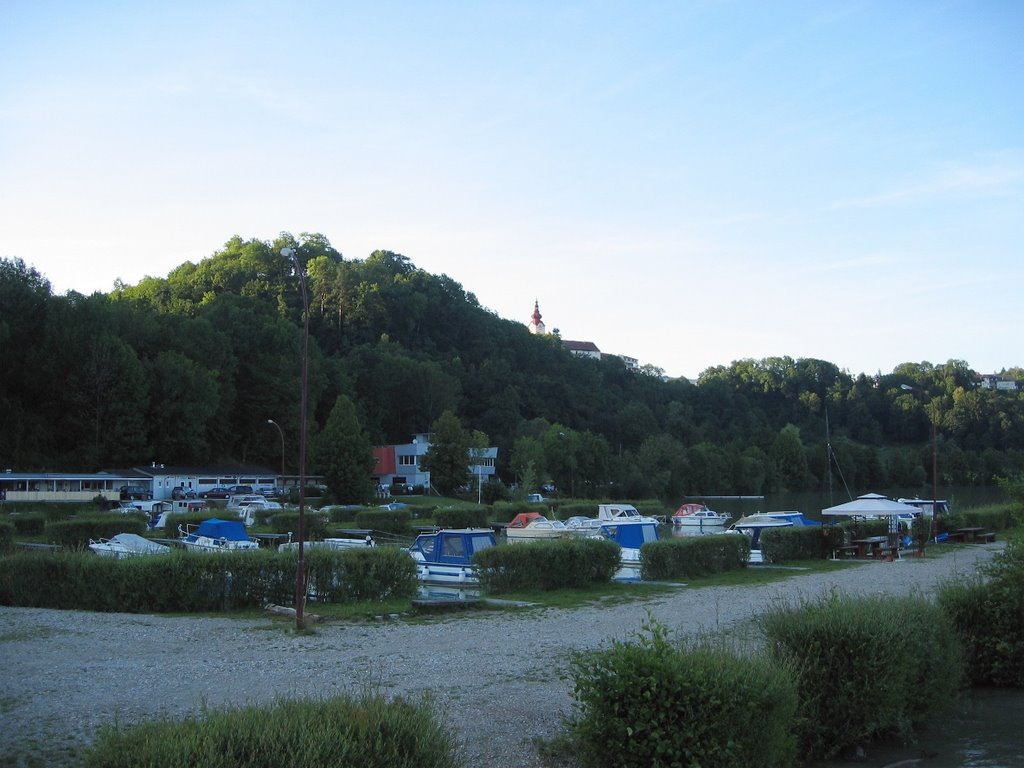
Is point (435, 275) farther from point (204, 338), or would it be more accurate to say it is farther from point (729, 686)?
point (729, 686)

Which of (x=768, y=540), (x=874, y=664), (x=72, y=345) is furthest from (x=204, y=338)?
(x=874, y=664)

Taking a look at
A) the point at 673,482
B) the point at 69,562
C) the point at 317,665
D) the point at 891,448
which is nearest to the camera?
the point at 317,665

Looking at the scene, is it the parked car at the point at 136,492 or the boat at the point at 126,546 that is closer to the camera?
the boat at the point at 126,546

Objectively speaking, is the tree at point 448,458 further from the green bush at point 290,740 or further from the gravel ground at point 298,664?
the green bush at point 290,740

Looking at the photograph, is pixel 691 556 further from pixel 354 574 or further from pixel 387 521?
pixel 387 521

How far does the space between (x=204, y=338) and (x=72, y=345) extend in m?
15.2

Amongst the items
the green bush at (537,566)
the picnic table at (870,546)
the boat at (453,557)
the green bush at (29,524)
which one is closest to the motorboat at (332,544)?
the boat at (453,557)

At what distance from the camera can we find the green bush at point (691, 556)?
2692 cm

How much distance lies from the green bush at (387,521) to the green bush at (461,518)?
2.37 m

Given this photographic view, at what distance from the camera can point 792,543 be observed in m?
32.8

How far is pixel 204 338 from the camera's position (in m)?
95.5

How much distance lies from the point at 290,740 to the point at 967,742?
9286 millimetres

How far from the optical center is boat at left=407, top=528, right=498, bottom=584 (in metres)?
26.2

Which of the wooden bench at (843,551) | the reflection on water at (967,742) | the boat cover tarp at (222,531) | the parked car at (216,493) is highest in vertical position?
the parked car at (216,493)
